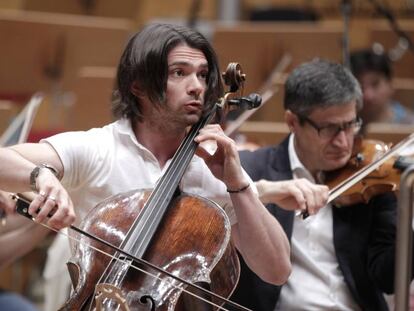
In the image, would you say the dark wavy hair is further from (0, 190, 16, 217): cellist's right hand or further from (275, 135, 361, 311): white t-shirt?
(275, 135, 361, 311): white t-shirt

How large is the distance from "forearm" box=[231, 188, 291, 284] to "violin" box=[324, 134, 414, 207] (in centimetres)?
39

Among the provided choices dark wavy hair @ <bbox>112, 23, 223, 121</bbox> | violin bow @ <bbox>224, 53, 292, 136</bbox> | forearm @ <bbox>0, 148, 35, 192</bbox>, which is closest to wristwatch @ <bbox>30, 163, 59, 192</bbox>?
forearm @ <bbox>0, 148, 35, 192</bbox>

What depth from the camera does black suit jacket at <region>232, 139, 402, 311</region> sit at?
2691 millimetres

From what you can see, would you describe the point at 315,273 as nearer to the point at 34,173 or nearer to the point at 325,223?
the point at 325,223

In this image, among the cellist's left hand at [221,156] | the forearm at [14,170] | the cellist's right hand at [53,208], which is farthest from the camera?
the cellist's left hand at [221,156]

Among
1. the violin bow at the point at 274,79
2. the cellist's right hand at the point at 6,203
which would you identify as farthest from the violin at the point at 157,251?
the violin bow at the point at 274,79

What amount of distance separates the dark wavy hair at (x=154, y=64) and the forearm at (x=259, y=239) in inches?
10.1

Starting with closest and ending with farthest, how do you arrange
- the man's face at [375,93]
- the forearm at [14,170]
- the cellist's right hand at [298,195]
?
the forearm at [14,170]
the cellist's right hand at [298,195]
the man's face at [375,93]

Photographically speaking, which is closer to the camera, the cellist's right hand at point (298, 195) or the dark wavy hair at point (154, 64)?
the dark wavy hair at point (154, 64)

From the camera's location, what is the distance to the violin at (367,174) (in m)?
2.62

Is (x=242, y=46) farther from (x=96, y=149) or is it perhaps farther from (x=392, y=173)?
(x=96, y=149)

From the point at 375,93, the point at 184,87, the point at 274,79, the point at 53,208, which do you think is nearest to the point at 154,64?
the point at 184,87

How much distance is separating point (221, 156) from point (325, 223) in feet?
2.41

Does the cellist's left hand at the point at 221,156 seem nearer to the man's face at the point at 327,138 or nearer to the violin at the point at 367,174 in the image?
the violin at the point at 367,174
